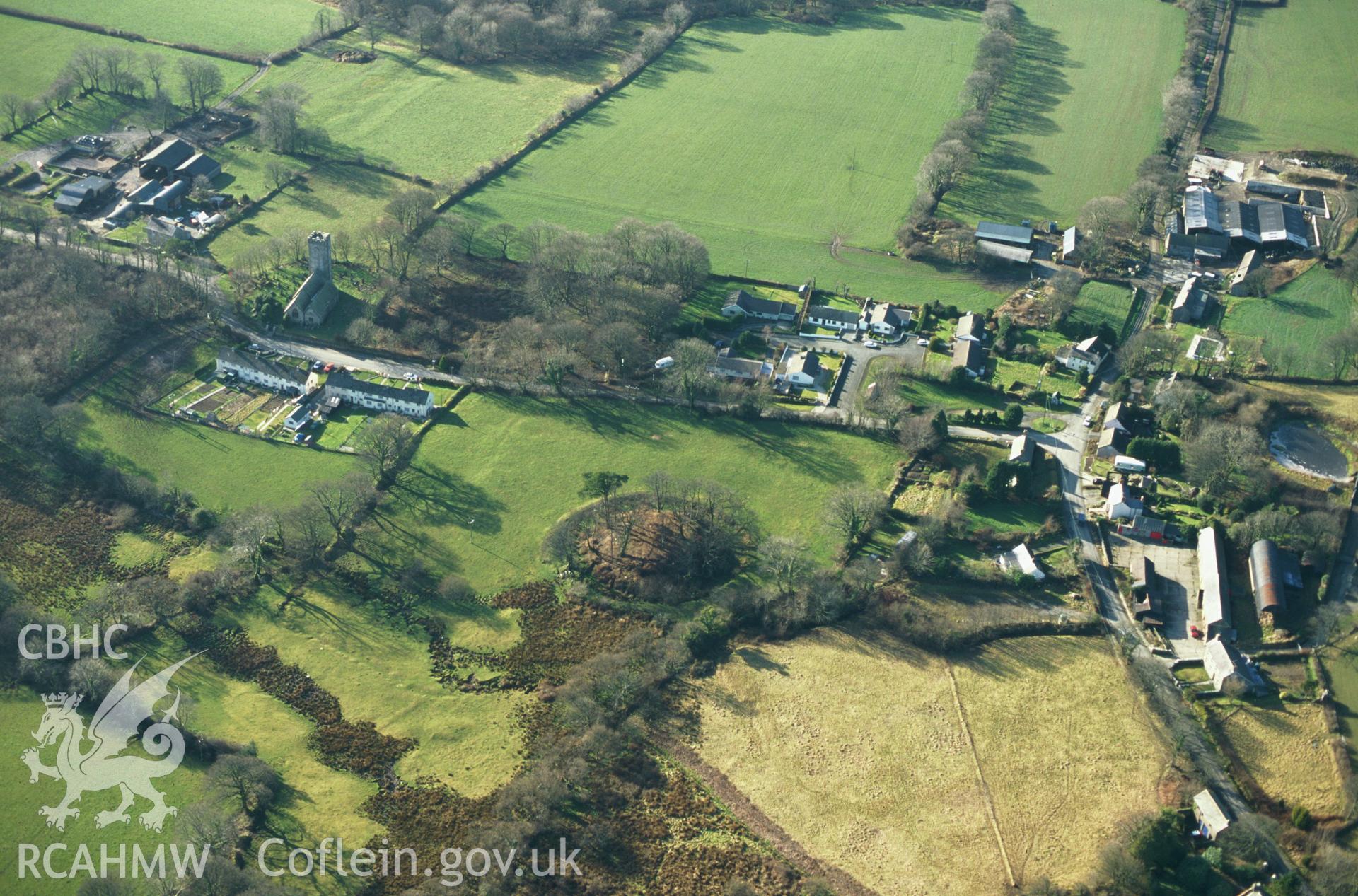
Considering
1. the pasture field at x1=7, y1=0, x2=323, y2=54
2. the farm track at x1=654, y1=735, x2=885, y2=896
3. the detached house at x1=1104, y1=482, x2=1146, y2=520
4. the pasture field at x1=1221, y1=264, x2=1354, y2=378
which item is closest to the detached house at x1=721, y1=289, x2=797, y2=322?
the detached house at x1=1104, y1=482, x2=1146, y2=520

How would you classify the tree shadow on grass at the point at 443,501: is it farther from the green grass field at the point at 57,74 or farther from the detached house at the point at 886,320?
the green grass field at the point at 57,74

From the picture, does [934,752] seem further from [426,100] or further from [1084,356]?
[426,100]

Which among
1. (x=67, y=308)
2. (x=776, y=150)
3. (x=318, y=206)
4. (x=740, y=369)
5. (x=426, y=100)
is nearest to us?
(x=740, y=369)

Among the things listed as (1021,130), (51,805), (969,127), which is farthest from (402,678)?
(1021,130)

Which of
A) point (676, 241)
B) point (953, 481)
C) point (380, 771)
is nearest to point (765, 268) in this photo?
point (676, 241)

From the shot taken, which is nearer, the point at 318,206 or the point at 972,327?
the point at 972,327

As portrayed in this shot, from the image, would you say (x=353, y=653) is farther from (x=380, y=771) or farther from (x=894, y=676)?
(x=894, y=676)

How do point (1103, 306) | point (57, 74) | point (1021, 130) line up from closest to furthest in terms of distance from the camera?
point (1103, 306), point (1021, 130), point (57, 74)

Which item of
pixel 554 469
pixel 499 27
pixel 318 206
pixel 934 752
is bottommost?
pixel 934 752
